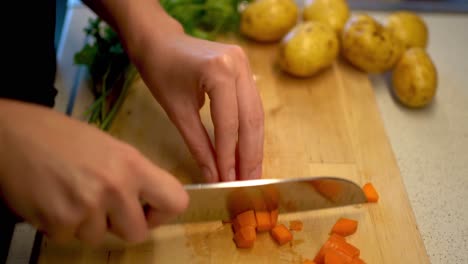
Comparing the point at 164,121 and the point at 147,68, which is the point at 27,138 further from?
the point at 164,121

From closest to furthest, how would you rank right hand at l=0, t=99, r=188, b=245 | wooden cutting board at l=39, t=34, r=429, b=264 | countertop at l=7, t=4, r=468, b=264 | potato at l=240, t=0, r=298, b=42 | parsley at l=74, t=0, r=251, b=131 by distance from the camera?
right hand at l=0, t=99, r=188, b=245 → wooden cutting board at l=39, t=34, r=429, b=264 → countertop at l=7, t=4, r=468, b=264 → parsley at l=74, t=0, r=251, b=131 → potato at l=240, t=0, r=298, b=42

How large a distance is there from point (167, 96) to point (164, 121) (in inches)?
9.4

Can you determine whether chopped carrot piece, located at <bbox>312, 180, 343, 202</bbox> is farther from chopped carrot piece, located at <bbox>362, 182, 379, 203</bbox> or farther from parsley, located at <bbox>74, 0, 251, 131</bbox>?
parsley, located at <bbox>74, 0, 251, 131</bbox>

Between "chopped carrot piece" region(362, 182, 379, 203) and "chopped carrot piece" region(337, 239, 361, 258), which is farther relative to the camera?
"chopped carrot piece" region(362, 182, 379, 203)

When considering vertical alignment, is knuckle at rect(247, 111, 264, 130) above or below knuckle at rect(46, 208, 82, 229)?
below

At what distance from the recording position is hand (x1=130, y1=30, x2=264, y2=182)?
89 centimetres

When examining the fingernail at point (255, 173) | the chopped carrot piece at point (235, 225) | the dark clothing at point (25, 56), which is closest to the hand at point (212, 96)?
the fingernail at point (255, 173)

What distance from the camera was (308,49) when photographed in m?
1.25

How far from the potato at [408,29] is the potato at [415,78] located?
6 cm

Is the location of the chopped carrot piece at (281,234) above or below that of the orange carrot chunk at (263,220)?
below

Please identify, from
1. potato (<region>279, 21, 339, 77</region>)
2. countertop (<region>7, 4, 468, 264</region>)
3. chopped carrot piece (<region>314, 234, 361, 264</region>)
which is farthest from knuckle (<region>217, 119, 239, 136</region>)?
countertop (<region>7, 4, 468, 264</region>)

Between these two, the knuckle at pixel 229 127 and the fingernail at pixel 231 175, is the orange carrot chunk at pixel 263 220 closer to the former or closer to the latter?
the fingernail at pixel 231 175

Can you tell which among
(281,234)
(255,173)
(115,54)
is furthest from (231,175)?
(115,54)

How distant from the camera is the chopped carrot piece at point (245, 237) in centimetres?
95
